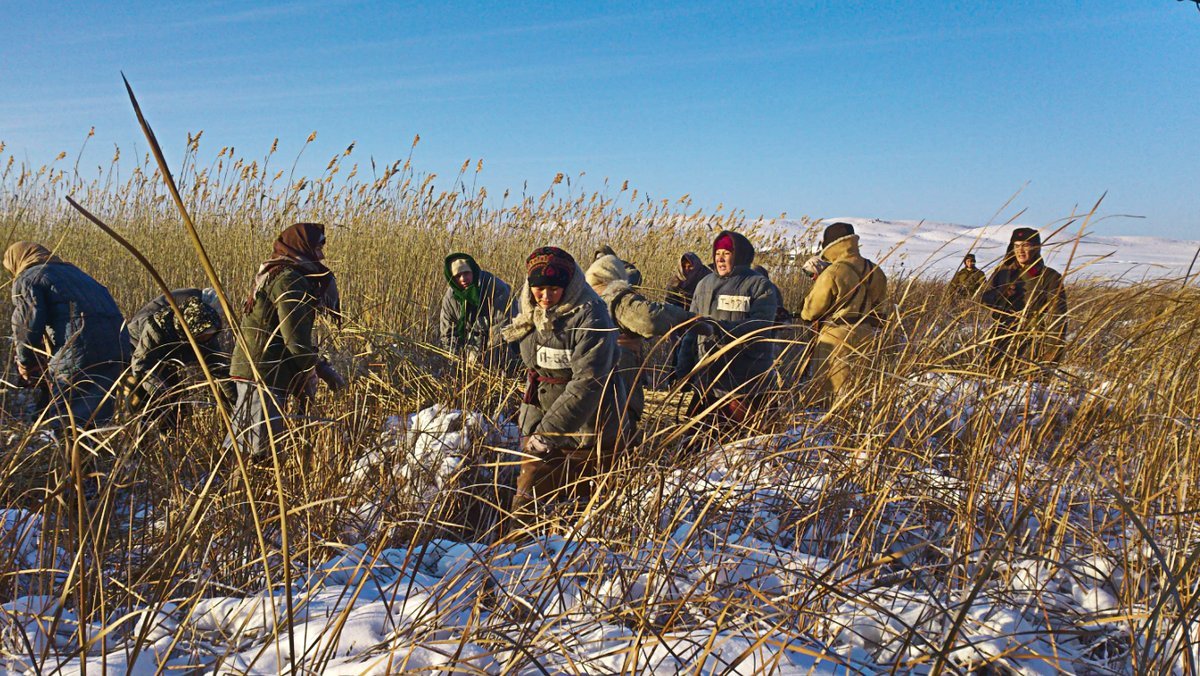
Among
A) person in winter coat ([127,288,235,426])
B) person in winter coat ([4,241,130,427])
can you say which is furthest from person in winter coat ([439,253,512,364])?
person in winter coat ([4,241,130,427])

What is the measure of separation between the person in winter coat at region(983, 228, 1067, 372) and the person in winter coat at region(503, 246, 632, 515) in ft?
5.16

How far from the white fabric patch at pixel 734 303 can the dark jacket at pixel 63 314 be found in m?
3.60

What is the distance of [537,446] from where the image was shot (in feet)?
12.0

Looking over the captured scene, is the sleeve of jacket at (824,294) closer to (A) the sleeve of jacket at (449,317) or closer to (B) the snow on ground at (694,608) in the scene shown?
(A) the sleeve of jacket at (449,317)

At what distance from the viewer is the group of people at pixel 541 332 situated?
3.33 metres

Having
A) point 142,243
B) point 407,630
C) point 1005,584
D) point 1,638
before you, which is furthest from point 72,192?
point 1005,584

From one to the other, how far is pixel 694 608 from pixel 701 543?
0.16 m

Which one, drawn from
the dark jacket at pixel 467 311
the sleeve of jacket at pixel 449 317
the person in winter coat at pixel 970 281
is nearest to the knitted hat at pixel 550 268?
the person in winter coat at pixel 970 281

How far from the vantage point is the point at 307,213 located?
8.34 m

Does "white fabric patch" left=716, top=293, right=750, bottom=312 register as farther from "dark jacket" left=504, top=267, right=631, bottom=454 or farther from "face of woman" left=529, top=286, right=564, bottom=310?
"face of woman" left=529, top=286, right=564, bottom=310

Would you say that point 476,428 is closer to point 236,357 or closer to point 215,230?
point 236,357

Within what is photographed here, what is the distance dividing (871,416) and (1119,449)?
2.45 feet

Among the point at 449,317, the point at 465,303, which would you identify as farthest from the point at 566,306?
the point at 449,317

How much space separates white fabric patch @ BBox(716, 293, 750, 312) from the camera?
543 cm
